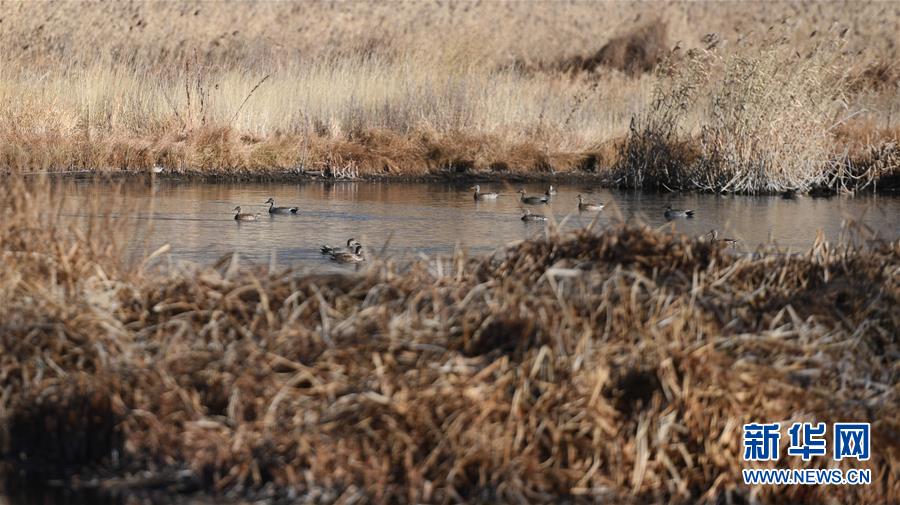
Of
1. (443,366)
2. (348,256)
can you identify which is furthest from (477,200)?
(443,366)

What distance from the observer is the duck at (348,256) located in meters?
9.45

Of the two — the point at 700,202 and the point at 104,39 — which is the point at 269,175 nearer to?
the point at 700,202

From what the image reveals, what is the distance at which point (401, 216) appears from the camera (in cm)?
1295

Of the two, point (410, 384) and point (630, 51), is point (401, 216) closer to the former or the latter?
point (410, 384)

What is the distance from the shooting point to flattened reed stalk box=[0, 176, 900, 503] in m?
5.07

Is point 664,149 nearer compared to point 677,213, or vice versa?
point 677,213

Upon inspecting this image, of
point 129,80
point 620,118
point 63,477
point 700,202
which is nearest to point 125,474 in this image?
point 63,477

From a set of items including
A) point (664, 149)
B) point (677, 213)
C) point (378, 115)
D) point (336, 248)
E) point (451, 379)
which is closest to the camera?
point (451, 379)

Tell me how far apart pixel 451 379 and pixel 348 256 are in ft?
14.3

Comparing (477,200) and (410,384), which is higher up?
(477,200)

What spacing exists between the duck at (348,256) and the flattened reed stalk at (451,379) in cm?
312

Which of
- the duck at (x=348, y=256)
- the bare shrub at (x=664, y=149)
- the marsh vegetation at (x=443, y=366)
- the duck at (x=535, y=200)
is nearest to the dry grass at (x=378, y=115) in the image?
the bare shrub at (x=664, y=149)

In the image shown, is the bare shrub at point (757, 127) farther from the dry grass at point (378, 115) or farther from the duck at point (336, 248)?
the duck at point (336, 248)

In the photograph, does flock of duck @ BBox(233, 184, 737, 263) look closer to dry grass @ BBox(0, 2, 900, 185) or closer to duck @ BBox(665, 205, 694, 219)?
duck @ BBox(665, 205, 694, 219)
